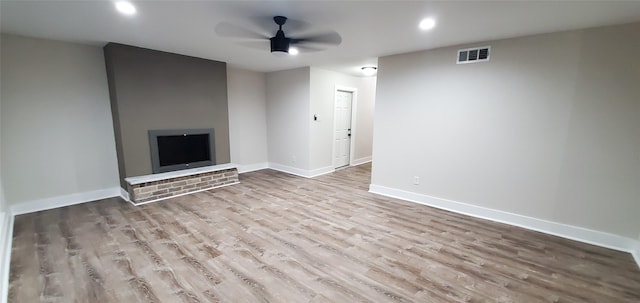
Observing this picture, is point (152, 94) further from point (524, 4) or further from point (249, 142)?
point (524, 4)

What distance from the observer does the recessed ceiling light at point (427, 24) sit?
2.62 m

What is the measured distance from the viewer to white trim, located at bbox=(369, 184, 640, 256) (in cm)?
281

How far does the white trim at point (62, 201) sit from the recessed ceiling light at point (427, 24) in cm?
511

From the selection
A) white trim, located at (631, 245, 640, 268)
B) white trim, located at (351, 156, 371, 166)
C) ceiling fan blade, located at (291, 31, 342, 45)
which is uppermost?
ceiling fan blade, located at (291, 31, 342, 45)

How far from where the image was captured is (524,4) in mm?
2209

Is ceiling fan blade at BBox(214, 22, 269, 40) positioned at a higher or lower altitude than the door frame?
higher

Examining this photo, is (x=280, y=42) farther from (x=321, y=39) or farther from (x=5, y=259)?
(x=5, y=259)

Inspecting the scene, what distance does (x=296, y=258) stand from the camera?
2.55 meters

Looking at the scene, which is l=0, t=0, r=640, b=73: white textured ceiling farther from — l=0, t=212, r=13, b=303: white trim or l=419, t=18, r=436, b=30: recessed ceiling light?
l=0, t=212, r=13, b=303: white trim

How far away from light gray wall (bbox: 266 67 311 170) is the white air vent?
9.43ft

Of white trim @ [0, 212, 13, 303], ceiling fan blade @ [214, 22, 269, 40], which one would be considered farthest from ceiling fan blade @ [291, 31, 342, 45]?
white trim @ [0, 212, 13, 303]

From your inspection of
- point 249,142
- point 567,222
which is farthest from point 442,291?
point 249,142

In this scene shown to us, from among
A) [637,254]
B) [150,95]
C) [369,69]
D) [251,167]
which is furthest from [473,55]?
[251,167]

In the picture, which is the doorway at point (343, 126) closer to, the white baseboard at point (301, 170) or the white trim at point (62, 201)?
the white baseboard at point (301, 170)
